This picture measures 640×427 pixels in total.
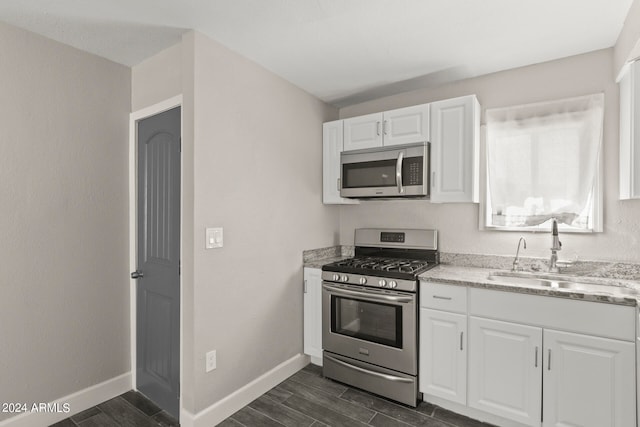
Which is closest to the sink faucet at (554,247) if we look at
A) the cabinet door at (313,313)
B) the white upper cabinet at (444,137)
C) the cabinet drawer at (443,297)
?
the white upper cabinet at (444,137)

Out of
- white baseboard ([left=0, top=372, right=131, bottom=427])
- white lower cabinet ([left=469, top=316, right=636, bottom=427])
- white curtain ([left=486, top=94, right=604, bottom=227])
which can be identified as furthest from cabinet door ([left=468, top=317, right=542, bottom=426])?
white baseboard ([left=0, top=372, right=131, bottom=427])

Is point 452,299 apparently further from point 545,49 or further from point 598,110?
point 545,49

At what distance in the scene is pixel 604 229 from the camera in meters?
2.25

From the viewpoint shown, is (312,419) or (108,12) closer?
(108,12)

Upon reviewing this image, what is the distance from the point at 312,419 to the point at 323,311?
0.78 meters

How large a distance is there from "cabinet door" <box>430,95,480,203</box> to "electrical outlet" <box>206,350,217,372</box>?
1.95 metres

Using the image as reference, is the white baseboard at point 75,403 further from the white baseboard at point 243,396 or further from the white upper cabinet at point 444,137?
the white upper cabinet at point 444,137

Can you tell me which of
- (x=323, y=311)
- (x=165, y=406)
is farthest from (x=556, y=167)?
(x=165, y=406)

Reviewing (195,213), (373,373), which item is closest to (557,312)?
(373,373)

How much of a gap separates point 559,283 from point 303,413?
195 centimetres

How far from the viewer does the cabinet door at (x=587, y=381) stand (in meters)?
1.68

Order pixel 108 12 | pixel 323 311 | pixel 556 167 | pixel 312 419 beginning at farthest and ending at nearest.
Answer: pixel 323 311 → pixel 556 167 → pixel 312 419 → pixel 108 12

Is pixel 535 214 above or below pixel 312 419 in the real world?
above

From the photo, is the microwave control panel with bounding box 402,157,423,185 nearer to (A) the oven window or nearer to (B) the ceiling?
(B) the ceiling
